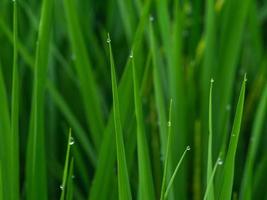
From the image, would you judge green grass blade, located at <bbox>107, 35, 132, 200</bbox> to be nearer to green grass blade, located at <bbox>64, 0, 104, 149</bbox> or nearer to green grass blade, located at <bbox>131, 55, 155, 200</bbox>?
green grass blade, located at <bbox>131, 55, 155, 200</bbox>

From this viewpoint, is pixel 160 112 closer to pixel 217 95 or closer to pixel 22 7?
pixel 217 95

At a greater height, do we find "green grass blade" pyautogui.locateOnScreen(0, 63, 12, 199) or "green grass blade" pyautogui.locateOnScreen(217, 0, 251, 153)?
"green grass blade" pyautogui.locateOnScreen(217, 0, 251, 153)

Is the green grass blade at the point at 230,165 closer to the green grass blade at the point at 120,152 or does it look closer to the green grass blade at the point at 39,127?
the green grass blade at the point at 120,152

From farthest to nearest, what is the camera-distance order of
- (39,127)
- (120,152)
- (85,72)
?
(85,72)
(39,127)
(120,152)

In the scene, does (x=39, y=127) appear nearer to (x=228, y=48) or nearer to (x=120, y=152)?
(x=120, y=152)

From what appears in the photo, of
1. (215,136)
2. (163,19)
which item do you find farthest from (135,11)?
(215,136)

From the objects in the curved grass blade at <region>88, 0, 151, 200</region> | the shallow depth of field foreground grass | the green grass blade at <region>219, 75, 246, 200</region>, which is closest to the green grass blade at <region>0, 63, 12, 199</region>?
the shallow depth of field foreground grass

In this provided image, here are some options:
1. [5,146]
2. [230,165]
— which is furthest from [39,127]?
[230,165]
